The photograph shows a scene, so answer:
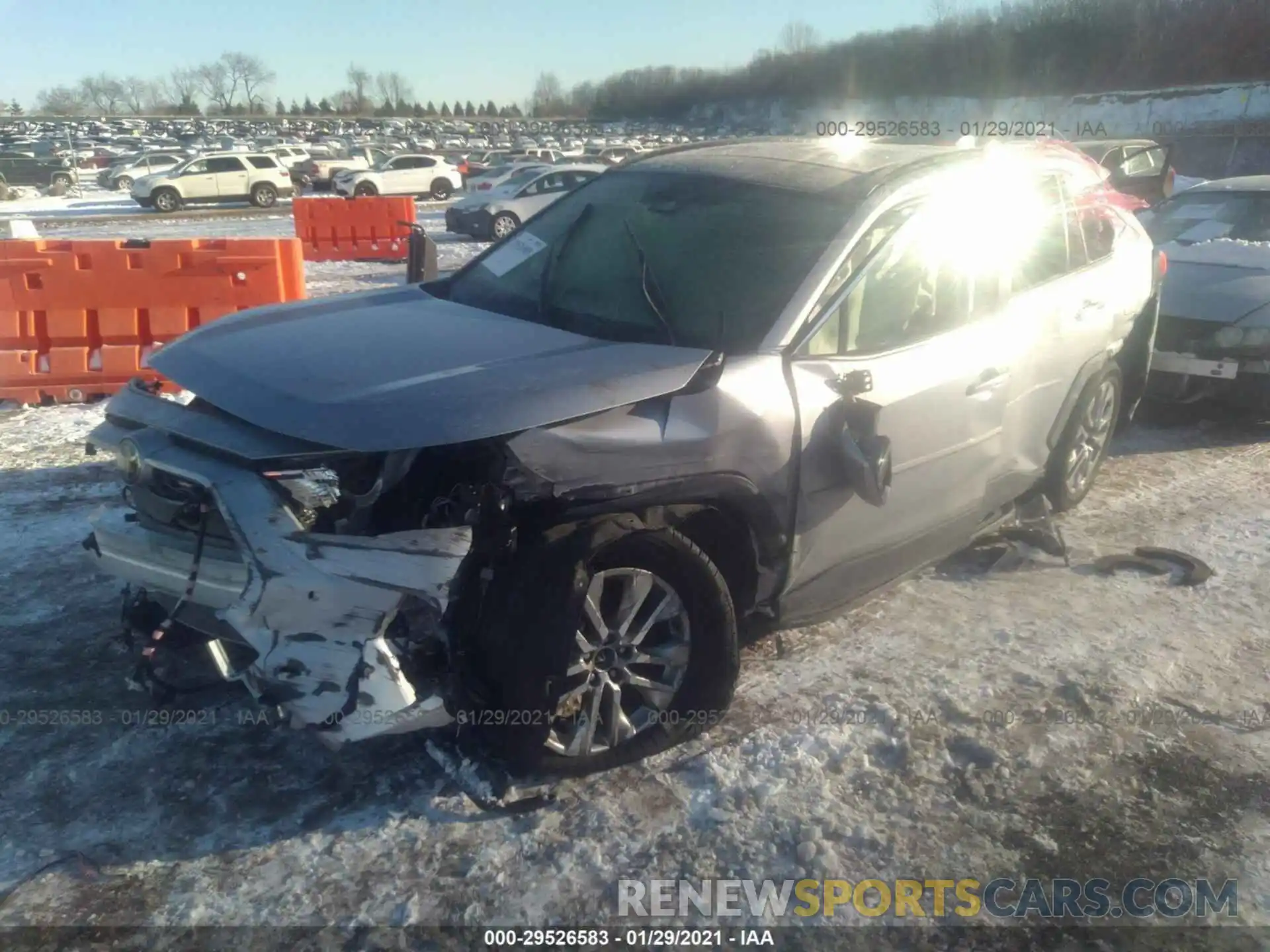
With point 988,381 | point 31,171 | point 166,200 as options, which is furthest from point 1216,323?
point 31,171

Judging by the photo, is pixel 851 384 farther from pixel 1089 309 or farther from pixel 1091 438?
pixel 1091 438

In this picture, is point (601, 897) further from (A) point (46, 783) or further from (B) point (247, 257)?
(B) point (247, 257)

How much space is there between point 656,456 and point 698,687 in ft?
2.64

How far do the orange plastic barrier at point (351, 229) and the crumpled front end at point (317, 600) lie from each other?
560 inches

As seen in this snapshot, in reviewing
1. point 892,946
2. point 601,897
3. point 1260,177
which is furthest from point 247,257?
point 1260,177

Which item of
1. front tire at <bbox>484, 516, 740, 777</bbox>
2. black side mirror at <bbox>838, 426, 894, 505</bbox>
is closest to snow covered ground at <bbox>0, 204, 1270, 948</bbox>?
front tire at <bbox>484, 516, 740, 777</bbox>

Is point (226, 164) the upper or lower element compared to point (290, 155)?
lower

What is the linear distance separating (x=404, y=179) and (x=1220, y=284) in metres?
27.7

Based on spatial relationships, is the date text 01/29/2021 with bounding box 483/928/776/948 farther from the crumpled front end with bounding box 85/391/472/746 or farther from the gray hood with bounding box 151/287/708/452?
the gray hood with bounding box 151/287/708/452

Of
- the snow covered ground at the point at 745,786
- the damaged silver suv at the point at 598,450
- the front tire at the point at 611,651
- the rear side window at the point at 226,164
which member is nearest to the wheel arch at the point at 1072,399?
Answer: the damaged silver suv at the point at 598,450

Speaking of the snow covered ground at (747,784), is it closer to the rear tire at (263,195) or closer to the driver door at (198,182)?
the driver door at (198,182)

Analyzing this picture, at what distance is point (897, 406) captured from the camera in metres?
3.47

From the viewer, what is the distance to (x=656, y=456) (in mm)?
2895

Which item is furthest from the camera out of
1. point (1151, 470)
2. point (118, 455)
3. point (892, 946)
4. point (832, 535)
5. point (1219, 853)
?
point (1151, 470)
